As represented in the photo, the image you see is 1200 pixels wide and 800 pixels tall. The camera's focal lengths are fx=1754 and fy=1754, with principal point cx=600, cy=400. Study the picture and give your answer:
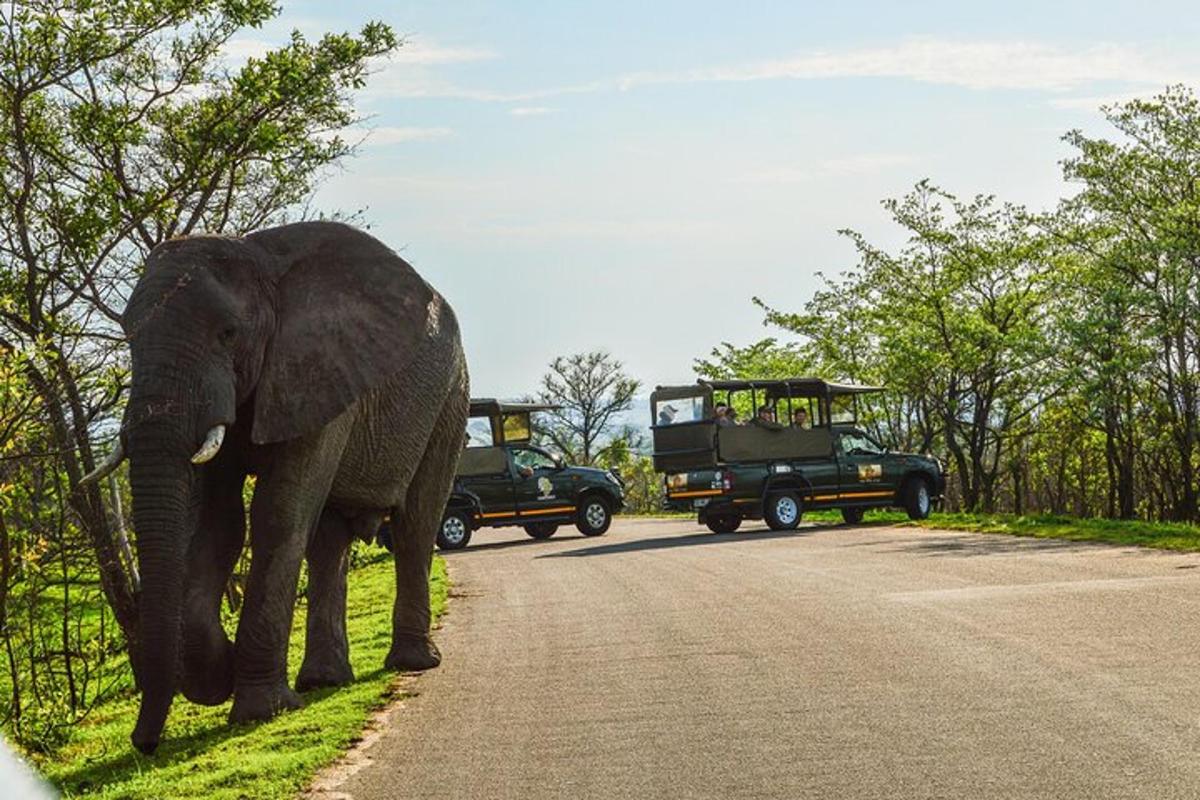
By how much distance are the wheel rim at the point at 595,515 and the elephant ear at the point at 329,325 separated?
24102 mm

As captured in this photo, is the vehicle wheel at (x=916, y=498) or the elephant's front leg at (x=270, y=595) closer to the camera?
the elephant's front leg at (x=270, y=595)

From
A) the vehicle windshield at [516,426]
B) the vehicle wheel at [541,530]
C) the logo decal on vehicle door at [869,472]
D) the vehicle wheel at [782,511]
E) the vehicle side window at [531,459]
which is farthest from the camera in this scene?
the vehicle wheel at [541,530]

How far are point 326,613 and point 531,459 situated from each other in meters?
23.0

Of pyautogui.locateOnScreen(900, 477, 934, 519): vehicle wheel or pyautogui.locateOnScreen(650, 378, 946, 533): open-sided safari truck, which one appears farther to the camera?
pyautogui.locateOnScreen(900, 477, 934, 519): vehicle wheel

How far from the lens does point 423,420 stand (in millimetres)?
11812

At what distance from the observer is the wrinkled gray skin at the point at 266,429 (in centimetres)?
885

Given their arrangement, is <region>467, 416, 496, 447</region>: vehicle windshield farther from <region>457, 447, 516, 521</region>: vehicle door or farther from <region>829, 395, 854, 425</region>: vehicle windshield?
<region>829, 395, 854, 425</region>: vehicle windshield

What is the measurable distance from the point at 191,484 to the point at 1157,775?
4.98 meters

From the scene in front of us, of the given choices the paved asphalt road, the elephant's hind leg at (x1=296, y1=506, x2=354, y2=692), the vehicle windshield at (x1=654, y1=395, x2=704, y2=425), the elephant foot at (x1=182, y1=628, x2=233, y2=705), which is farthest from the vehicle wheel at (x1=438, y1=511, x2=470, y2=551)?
the elephant foot at (x1=182, y1=628, x2=233, y2=705)

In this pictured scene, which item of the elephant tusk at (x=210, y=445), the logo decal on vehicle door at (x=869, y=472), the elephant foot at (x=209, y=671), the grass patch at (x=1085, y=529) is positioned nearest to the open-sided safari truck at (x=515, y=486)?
the logo decal on vehicle door at (x=869, y=472)

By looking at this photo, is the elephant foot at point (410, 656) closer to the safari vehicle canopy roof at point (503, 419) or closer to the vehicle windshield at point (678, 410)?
the vehicle windshield at point (678, 410)

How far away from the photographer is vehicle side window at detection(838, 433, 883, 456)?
107 feet

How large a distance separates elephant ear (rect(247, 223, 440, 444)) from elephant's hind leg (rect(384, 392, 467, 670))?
151 cm

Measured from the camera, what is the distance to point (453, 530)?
108 feet
